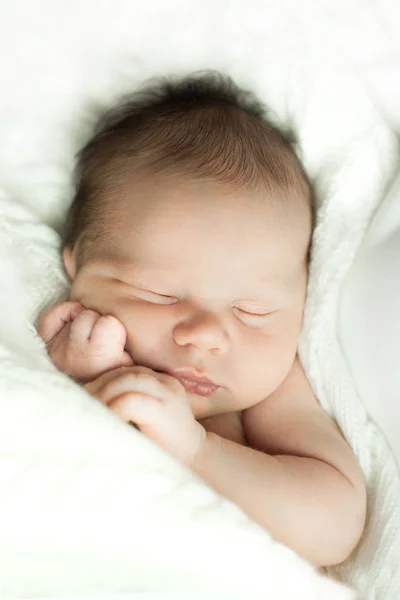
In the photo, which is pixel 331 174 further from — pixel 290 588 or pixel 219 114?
pixel 290 588

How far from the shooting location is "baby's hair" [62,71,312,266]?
1.09m

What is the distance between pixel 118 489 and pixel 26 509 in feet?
0.31

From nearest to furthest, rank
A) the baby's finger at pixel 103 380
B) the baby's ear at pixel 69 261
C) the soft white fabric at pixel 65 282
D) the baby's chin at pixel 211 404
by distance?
1. the soft white fabric at pixel 65 282
2. the baby's finger at pixel 103 380
3. the baby's chin at pixel 211 404
4. the baby's ear at pixel 69 261

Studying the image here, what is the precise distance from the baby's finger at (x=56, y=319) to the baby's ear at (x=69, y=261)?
0.12m

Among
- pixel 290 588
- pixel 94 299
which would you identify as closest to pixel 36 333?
pixel 94 299

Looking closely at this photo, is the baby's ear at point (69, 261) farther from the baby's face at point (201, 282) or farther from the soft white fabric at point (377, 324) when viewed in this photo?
the soft white fabric at point (377, 324)

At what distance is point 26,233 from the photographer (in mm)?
1194

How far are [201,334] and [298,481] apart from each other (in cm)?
23

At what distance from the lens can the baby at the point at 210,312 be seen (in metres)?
0.93

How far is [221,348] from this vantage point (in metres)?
0.98

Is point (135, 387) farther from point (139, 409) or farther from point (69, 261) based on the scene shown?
point (69, 261)

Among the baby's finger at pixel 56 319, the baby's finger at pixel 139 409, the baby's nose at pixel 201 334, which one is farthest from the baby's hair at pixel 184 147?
the baby's finger at pixel 139 409

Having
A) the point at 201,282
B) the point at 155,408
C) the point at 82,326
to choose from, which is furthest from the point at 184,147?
the point at 155,408

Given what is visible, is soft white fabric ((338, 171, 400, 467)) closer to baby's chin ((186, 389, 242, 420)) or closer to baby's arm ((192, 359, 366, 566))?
baby's arm ((192, 359, 366, 566))
